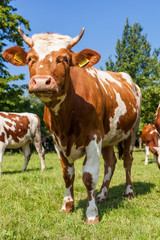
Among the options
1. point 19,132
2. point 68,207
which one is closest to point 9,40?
point 19,132

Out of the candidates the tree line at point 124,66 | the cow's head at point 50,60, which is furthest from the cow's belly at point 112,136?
the tree line at point 124,66

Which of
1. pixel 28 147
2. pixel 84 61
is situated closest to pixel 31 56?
pixel 84 61

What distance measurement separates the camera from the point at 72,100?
128 inches

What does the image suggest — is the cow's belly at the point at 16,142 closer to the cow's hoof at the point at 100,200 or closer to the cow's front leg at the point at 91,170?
the cow's hoof at the point at 100,200

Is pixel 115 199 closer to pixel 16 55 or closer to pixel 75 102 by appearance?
pixel 75 102

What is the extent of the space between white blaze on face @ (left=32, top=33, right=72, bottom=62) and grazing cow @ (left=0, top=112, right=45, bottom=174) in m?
5.80

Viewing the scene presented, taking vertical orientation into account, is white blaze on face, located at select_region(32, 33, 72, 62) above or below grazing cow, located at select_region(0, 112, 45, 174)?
above

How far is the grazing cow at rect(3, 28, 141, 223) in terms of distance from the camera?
2676mm

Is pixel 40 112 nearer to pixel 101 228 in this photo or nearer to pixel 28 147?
pixel 28 147

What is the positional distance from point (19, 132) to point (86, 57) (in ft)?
20.9

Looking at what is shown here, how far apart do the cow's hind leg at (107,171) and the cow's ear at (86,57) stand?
250cm

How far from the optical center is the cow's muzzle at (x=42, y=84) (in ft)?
7.94

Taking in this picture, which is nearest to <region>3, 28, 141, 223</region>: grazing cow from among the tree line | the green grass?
the green grass

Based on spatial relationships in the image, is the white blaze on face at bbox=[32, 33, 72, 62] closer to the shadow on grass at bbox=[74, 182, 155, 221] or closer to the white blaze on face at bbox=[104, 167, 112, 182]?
the shadow on grass at bbox=[74, 182, 155, 221]
